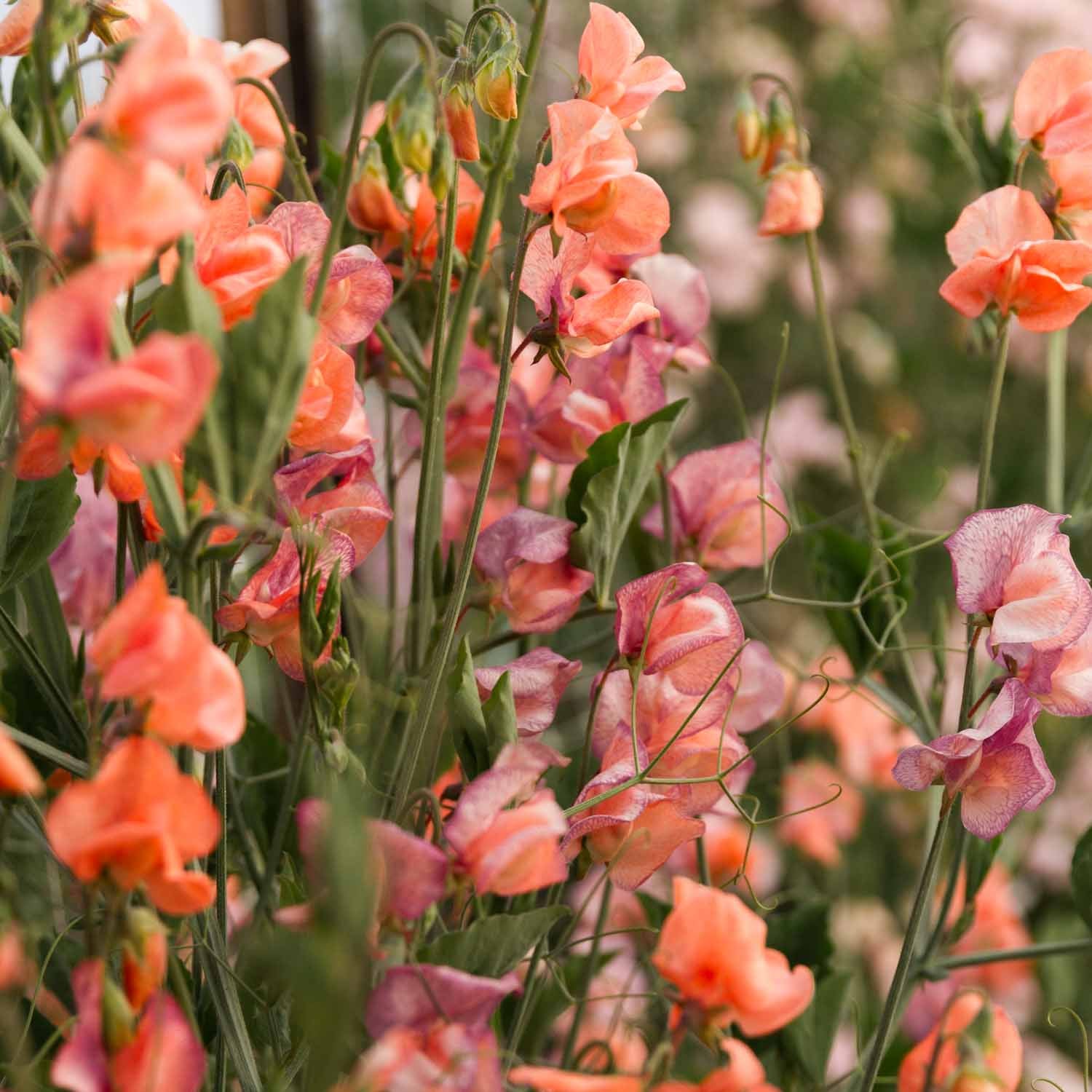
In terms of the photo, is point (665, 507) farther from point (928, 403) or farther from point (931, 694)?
point (928, 403)

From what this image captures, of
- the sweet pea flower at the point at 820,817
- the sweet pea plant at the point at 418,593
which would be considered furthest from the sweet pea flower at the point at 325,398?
the sweet pea flower at the point at 820,817

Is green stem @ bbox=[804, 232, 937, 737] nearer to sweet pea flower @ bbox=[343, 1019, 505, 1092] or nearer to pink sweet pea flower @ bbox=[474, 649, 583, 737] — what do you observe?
pink sweet pea flower @ bbox=[474, 649, 583, 737]

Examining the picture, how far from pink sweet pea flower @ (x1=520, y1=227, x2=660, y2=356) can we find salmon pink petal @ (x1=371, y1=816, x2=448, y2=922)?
16 centimetres

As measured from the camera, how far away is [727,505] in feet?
1.50

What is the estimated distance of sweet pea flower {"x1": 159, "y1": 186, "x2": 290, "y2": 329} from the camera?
31 cm

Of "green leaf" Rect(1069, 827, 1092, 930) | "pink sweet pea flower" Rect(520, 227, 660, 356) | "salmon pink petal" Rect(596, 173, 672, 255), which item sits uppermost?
"salmon pink petal" Rect(596, 173, 672, 255)

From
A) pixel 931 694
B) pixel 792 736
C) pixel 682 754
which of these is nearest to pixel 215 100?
pixel 682 754

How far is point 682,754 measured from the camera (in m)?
0.38

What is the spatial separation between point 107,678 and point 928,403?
1607 mm

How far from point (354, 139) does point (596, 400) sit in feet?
0.51

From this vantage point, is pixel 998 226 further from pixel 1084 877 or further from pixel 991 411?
pixel 1084 877

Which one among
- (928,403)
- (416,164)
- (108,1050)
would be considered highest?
(416,164)

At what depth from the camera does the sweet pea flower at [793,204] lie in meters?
0.52

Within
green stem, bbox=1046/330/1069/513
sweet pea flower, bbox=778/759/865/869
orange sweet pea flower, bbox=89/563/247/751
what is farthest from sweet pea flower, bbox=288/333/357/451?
sweet pea flower, bbox=778/759/865/869
